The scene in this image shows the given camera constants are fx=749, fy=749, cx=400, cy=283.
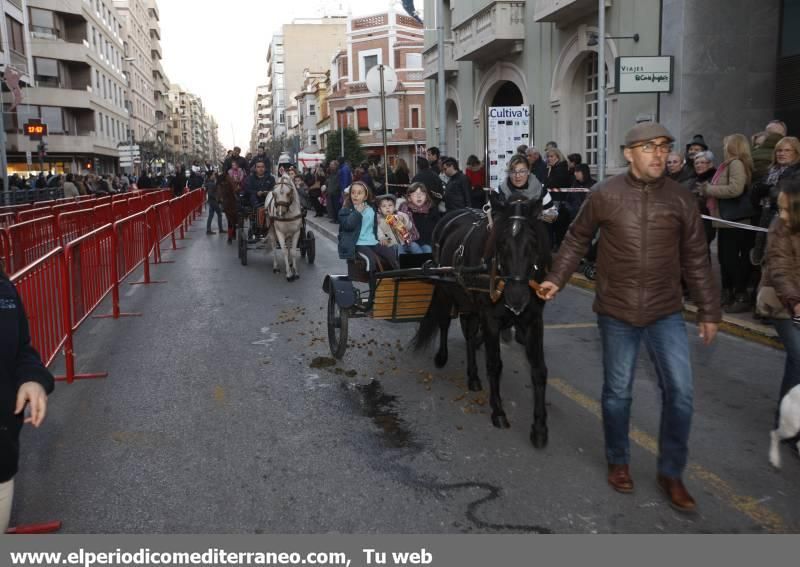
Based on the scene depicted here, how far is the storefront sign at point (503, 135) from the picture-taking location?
16172 millimetres

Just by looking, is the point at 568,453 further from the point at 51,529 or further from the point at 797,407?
the point at 51,529

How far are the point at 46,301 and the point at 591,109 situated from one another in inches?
634

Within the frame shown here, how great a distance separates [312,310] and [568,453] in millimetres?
5555

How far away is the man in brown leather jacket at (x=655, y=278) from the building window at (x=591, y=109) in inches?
613

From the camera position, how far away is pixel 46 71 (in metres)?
54.5

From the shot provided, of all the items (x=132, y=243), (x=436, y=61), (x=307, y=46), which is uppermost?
(x=307, y=46)

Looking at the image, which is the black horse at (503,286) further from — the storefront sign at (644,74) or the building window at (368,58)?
the building window at (368,58)

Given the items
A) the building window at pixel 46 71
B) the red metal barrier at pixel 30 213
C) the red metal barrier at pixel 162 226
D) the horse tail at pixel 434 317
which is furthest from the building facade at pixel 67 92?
the horse tail at pixel 434 317

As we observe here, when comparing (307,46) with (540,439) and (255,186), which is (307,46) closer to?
(255,186)

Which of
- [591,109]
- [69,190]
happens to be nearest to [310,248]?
[591,109]

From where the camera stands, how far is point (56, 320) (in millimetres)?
6582

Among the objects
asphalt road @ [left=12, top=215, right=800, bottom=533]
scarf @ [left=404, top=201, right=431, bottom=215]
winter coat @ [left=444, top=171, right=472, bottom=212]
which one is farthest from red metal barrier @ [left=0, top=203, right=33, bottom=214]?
scarf @ [left=404, top=201, right=431, bottom=215]

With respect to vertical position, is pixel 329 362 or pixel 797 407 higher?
pixel 797 407

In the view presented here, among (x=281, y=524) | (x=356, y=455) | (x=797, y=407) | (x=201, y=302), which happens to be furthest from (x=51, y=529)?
(x=201, y=302)
